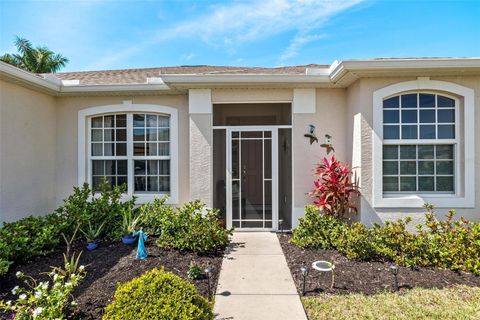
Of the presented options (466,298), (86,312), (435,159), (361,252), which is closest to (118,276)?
(86,312)

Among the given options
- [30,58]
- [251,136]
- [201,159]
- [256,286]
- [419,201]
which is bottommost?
[256,286]

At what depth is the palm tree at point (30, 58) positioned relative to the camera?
17.6 m

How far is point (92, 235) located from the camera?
19.0 feet

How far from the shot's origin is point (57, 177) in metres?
7.52

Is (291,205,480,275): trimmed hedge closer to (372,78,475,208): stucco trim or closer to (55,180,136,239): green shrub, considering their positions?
(372,78,475,208): stucco trim

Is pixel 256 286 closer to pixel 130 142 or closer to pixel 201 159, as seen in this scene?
pixel 201 159

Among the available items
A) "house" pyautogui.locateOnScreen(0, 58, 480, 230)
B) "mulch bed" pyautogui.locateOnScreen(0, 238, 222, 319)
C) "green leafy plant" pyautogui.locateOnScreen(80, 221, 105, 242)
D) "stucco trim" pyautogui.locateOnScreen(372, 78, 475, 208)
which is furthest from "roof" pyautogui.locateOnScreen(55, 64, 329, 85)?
"mulch bed" pyautogui.locateOnScreen(0, 238, 222, 319)

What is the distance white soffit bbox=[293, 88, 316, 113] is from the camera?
6715 millimetres

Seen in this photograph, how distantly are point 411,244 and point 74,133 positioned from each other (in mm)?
8405

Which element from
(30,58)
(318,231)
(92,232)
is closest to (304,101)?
(318,231)

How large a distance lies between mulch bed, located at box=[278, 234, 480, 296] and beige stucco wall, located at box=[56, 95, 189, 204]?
3.78m

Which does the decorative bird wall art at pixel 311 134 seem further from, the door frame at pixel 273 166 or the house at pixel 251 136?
the door frame at pixel 273 166

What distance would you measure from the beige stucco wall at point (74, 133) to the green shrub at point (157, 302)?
445 cm

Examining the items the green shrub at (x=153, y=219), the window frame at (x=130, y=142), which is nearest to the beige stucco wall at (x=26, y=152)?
the window frame at (x=130, y=142)
